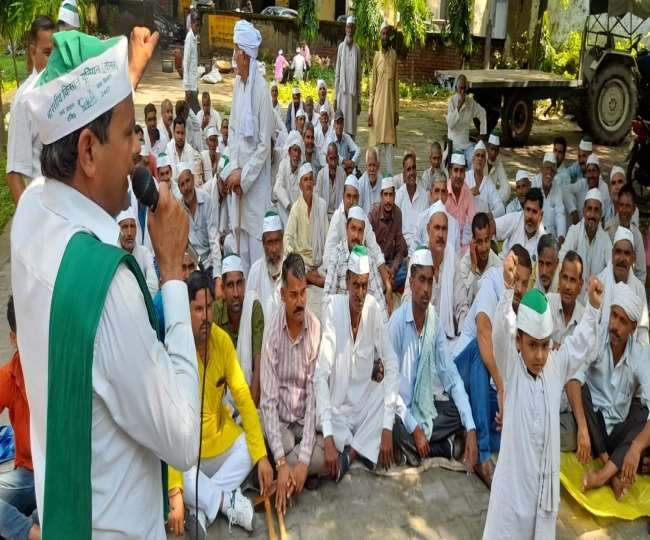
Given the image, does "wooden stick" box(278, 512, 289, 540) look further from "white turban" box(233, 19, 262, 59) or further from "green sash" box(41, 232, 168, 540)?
"white turban" box(233, 19, 262, 59)

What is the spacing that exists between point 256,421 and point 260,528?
498 millimetres

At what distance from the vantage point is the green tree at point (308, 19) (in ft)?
61.0

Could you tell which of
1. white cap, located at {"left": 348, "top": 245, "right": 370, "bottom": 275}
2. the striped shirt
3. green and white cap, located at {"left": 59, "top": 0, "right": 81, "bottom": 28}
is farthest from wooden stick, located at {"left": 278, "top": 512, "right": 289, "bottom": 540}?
green and white cap, located at {"left": 59, "top": 0, "right": 81, "bottom": 28}

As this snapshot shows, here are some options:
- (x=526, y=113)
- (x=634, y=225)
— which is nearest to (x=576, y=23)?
(x=526, y=113)

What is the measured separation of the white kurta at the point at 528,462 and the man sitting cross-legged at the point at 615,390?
0.79 meters

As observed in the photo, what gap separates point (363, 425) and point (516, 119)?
8.74m

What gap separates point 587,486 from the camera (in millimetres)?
3373

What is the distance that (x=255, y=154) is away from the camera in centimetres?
496

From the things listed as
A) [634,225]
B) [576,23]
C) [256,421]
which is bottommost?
[256,421]

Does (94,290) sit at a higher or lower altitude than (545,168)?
higher

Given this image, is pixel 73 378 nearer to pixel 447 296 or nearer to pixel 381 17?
pixel 447 296

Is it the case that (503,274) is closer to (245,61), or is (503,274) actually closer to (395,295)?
(395,295)

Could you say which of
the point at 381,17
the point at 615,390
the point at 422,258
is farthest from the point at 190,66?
the point at 615,390

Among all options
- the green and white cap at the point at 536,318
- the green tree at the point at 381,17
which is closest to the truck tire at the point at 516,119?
the green tree at the point at 381,17
